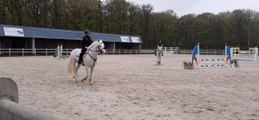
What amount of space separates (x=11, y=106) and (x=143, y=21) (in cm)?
7207

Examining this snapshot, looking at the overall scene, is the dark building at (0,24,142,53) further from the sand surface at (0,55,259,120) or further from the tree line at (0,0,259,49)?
the sand surface at (0,55,259,120)

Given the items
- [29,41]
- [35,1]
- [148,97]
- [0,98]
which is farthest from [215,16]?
[0,98]

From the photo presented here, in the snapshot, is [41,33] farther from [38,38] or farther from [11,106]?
[11,106]

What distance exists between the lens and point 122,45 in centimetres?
5856

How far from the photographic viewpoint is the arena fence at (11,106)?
2.62 m

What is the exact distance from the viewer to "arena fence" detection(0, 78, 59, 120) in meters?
2.62

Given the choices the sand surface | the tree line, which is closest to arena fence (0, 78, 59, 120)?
the sand surface

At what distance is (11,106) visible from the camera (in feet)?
9.90

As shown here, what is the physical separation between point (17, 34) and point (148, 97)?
106 feet

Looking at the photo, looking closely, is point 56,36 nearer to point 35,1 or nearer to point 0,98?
point 35,1

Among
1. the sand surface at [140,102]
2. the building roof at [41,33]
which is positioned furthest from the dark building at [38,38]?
the sand surface at [140,102]

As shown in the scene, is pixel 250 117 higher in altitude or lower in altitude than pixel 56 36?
lower

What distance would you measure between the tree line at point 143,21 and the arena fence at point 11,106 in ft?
167

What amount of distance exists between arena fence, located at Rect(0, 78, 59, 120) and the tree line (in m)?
50.8
